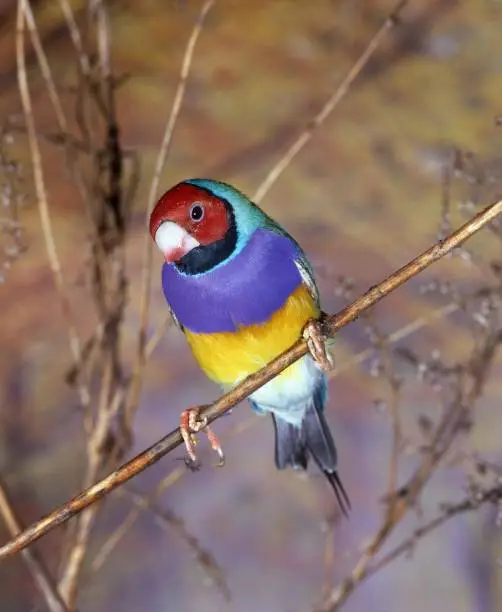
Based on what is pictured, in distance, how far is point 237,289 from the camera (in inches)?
A: 24.9

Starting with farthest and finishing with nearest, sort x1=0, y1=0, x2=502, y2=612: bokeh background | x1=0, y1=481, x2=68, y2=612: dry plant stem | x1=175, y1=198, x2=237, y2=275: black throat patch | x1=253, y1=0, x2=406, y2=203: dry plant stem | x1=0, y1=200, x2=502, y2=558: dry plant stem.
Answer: x1=0, y1=0, x2=502, y2=612: bokeh background → x1=253, y1=0, x2=406, y2=203: dry plant stem → x1=0, y1=481, x2=68, y2=612: dry plant stem → x1=175, y1=198, x2=237, y2=275: black throat patch → x1=0, y1=200, x2=502, y2=558: dry plant stem

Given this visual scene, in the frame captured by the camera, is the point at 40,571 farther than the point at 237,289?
Yes

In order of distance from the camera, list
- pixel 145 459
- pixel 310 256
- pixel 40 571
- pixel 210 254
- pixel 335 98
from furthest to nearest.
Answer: pixel 310 256, pixel 335 98, pixel 40 571, pixel 210 254, pixel 145 459

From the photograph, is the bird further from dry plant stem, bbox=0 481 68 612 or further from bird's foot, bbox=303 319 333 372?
dry plant stem, bbox=0 481 68 612

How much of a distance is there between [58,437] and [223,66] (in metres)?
0.73

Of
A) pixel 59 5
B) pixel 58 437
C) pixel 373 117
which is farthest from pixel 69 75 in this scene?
pixel 58 437

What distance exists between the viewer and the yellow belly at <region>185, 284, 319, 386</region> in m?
0.67

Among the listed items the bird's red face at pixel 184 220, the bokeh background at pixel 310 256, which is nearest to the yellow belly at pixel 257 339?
the bird's red face at pixel 184 220

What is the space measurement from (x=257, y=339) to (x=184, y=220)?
155 millimetres

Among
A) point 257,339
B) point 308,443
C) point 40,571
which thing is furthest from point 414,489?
point 40,571

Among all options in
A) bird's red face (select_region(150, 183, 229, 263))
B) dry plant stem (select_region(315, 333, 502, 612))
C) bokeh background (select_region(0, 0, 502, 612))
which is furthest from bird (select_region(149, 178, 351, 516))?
bokeh background (select_region(0, 0, 502, 612))

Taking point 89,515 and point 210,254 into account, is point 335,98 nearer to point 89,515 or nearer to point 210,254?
point 210,254

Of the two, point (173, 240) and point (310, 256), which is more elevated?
point (310, 256)

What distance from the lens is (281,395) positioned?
808 mm
